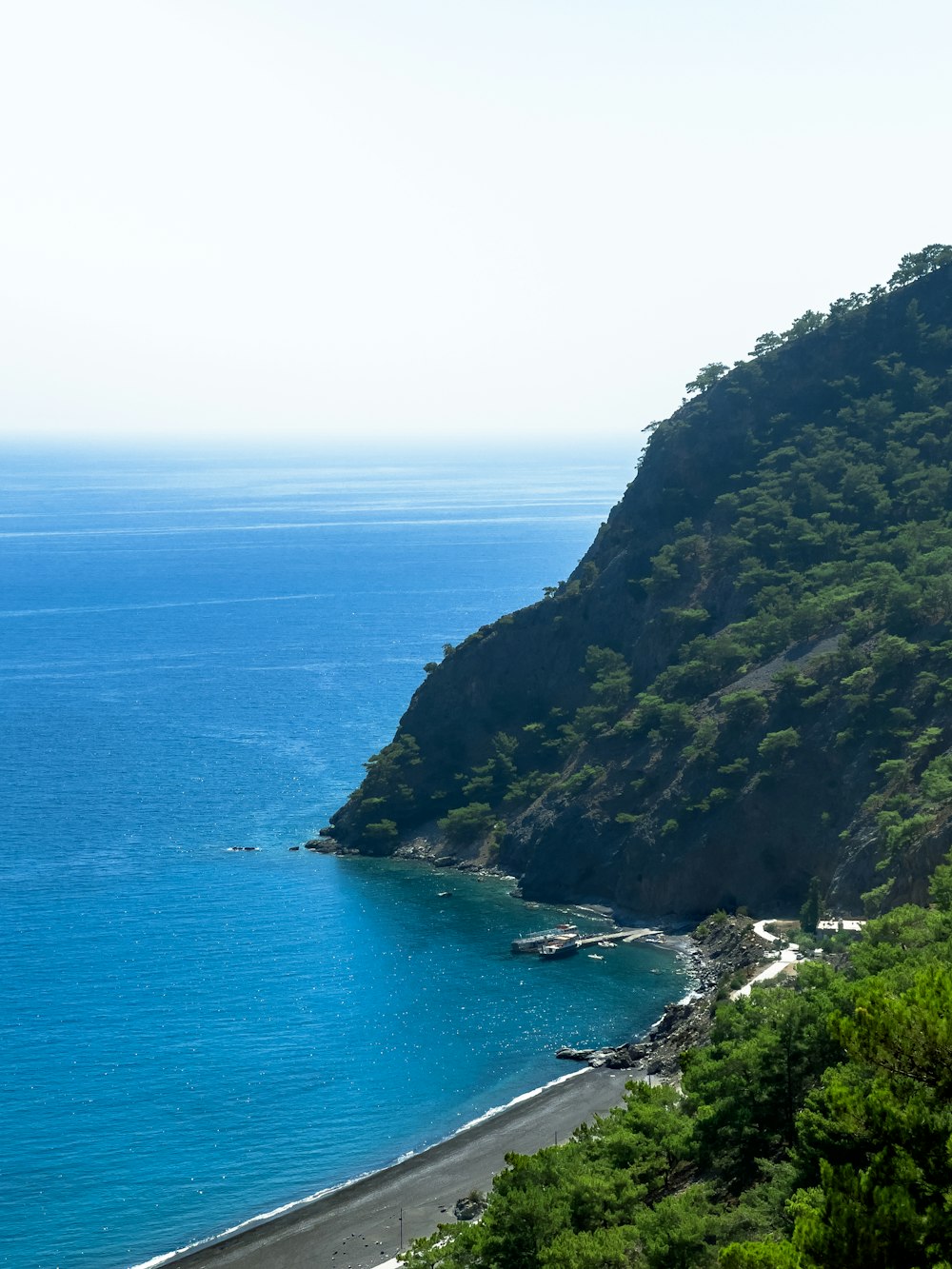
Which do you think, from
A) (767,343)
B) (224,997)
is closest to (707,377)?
(767,343)

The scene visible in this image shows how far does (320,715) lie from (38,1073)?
3320 inches

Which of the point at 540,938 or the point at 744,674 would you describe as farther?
the point at 744,674

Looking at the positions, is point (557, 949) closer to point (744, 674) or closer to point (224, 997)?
point (224, 997)

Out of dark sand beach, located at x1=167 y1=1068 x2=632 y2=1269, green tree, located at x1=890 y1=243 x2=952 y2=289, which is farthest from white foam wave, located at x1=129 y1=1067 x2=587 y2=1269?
green tree, located at x1=890 y1=243 x2=952 y2=289

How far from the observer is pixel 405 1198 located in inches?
2255

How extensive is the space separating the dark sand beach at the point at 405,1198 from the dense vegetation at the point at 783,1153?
7290mm

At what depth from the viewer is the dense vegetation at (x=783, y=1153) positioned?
78.4ft

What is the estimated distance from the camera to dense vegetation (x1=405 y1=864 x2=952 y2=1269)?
2391 cm

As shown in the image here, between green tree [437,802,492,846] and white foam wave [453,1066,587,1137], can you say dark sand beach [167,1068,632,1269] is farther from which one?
green tree [437,802,492,846]

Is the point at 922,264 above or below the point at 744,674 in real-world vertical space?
above

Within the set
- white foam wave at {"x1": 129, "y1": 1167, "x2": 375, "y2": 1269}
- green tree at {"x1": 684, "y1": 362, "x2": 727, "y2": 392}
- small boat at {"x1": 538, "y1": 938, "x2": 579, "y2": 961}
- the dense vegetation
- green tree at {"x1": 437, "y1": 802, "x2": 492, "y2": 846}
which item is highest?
green tree at {"x1": 684, "y1": 362, "x2": 727, "y2": 392}

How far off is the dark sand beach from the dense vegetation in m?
7.29

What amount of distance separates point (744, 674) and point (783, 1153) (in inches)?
2515

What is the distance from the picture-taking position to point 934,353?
424ft
